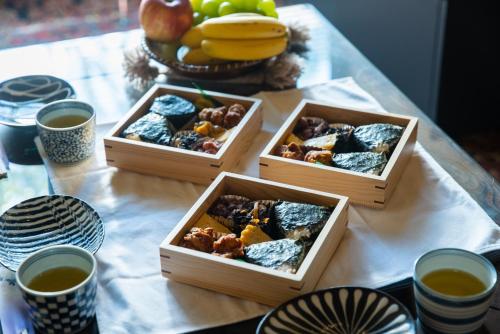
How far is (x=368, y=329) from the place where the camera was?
105 cm

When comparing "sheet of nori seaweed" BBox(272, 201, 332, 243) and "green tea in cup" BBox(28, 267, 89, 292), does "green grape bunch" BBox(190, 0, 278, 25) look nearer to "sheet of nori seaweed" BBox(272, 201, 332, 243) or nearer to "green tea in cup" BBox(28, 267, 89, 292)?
"sheet of nori seaweed" BBox(272, 201, 332, 243)

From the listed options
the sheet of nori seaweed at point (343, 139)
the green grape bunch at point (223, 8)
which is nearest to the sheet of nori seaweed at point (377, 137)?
the sheet of nori seaweed at point (343, 139)

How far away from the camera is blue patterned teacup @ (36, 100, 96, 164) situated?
1.46 metres

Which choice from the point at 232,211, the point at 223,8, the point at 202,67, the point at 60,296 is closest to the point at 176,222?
the point at 232,211

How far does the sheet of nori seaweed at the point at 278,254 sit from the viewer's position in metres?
1.14

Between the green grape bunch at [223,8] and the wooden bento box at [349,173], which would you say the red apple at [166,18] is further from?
the wooden bento box at [349,173]

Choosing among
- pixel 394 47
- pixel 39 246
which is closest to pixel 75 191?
pixel 39 246

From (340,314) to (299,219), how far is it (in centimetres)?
21

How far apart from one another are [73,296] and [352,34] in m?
1.97

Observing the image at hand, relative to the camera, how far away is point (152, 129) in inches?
58.7

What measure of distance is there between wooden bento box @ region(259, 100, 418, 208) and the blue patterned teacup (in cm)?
36

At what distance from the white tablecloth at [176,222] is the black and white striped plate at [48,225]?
0.04 metres

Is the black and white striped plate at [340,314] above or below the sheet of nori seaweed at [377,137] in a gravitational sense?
below

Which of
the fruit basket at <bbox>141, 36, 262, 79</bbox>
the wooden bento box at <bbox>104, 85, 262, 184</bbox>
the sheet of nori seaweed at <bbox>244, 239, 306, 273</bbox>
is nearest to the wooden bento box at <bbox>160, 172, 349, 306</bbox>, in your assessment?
the sheet of nori seaweed at <bbox>244, 239, 306, 273</bbox>
